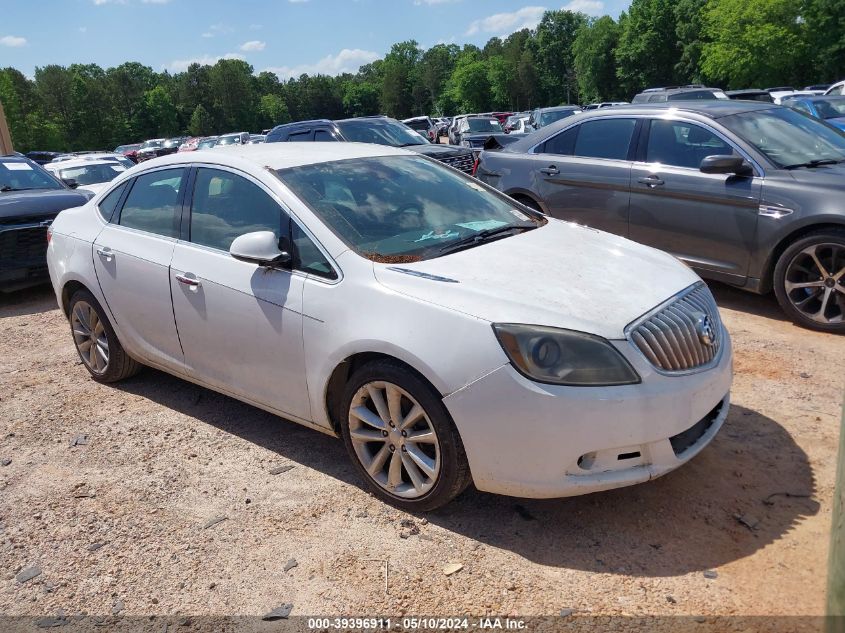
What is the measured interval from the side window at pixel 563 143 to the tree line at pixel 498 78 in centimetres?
5636

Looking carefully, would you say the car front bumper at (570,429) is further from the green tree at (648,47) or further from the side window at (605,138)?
the green tree at (648,47)

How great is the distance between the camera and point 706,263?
5914 mm

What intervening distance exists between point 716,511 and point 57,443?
3.77 m

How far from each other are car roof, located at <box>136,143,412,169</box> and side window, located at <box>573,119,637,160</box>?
286 cm

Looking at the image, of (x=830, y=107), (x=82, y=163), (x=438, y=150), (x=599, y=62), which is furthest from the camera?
(x=599, y=62)

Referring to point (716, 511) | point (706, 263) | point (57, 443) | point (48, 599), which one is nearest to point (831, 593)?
point (716, 511)

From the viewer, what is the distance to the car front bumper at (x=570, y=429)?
2787mm

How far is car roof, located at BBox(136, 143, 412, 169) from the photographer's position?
405 centimetres

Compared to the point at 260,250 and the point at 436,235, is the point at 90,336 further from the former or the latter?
the point at 436,235

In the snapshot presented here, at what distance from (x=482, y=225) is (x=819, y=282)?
2936 millimetres

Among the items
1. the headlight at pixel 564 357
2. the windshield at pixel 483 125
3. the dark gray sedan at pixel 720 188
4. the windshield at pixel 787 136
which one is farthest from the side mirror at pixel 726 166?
the windshield at pixel 483 125

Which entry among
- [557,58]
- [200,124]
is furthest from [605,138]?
[557,58]

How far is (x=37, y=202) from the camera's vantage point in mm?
8203

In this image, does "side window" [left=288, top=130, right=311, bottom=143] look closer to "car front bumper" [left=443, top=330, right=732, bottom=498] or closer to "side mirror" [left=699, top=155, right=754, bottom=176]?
"side mirror" [left=699, top=155, right=754, bottom=176]
